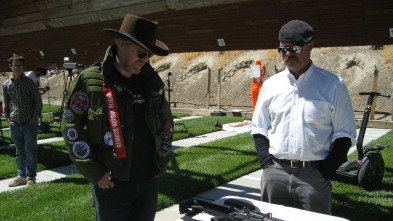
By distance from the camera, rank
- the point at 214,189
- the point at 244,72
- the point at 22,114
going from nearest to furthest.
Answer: the point at 214,189 → the point at 22,114 → the point at 244,72

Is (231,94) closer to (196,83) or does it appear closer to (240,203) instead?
(196,83)

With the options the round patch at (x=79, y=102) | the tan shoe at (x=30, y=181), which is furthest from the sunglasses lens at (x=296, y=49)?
the tan shoe at (x=30, y=181)

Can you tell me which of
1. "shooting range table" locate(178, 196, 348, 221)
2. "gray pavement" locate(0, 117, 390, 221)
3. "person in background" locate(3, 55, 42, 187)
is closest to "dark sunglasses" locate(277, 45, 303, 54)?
"shooting range table" locate(178, 196, 348, 221)

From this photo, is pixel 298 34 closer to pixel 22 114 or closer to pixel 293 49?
pixel 293 49

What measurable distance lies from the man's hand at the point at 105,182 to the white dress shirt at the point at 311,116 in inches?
49.9

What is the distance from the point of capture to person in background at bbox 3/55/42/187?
5730 mm

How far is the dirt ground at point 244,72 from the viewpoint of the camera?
22172 mm

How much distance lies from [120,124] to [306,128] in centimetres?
134

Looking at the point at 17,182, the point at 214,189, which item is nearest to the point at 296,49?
the point at 214,189

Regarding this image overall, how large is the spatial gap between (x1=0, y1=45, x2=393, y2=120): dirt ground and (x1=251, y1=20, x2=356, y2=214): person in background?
15.7 m

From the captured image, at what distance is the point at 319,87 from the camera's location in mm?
2525

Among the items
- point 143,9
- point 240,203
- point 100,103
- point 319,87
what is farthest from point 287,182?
point 143,9

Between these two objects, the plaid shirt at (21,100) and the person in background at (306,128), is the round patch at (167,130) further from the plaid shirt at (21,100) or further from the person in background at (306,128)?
the plaid shirt at (21,100)

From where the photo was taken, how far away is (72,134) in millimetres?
2059
